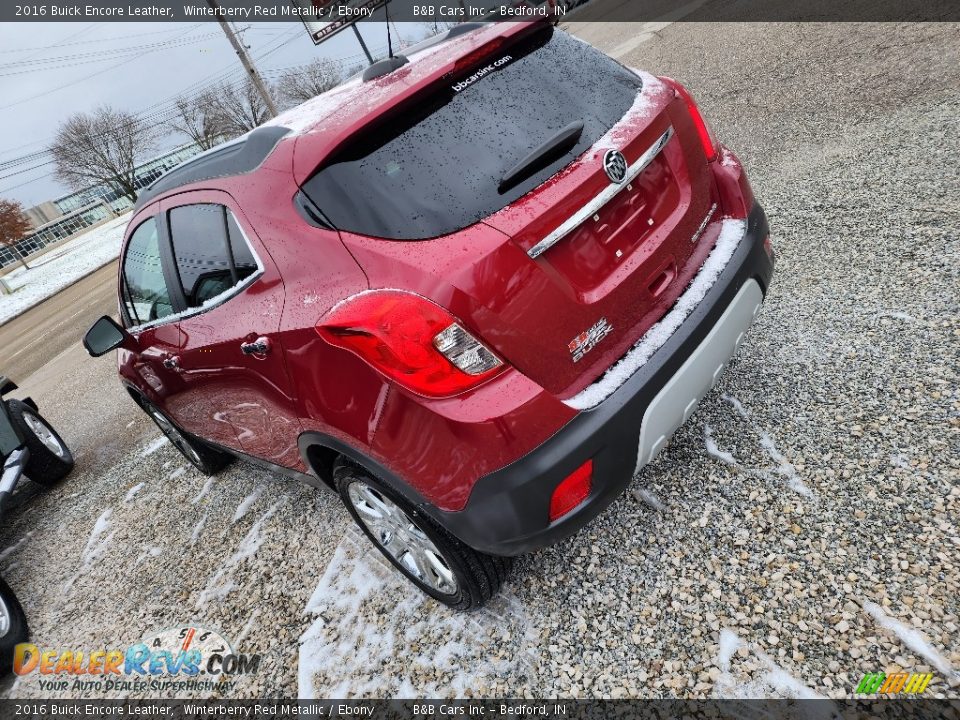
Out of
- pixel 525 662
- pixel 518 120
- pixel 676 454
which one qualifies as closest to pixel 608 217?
pixel 518 120

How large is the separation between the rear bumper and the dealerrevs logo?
3.82 ft

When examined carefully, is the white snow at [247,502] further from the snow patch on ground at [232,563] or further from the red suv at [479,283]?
the red suv at [479,283]

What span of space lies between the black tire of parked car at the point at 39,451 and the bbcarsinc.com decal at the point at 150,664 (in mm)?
2065

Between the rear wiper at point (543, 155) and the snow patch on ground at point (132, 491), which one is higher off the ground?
the rear wiper at point (543, 155)

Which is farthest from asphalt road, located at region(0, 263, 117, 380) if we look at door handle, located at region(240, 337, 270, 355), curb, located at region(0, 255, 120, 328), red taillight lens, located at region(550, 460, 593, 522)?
red taillight lens, located at region(550, 460, 593, 522)

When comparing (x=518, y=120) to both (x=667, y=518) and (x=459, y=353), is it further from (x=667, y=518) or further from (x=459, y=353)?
(x=667, y=518)

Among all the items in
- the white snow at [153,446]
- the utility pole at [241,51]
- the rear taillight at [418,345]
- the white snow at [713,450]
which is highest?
the utility pole at [241,51]

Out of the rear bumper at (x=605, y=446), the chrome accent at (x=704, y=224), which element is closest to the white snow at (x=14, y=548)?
the rear bumper at (x=605, y=446)

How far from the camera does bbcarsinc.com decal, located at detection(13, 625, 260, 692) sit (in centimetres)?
265

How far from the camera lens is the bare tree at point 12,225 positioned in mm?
36562

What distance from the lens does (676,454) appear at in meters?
2.75

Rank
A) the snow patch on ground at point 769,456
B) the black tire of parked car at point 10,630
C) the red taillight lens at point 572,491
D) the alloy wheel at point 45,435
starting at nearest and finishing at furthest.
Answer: the red taillight lens at point 572,491 < the snow patch on ground at point 769,456 < the black tire of parked car at point 10,630 < the alloy wheel at point 45,435

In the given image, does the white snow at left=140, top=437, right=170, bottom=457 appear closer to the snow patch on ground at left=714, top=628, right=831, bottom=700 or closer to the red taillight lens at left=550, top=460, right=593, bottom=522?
the red taillight lens at left=550, top=460, right=593, bottom=522

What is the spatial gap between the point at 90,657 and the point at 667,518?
305cm
